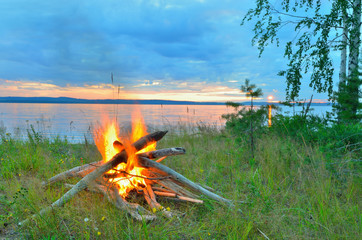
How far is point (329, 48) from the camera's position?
8875mm

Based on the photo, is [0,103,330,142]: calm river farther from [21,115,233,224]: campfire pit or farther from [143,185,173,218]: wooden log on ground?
[143,185,173,218]: wooden log on ground

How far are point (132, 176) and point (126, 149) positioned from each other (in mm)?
384

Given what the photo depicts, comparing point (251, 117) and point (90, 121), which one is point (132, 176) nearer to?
point (90, 121)

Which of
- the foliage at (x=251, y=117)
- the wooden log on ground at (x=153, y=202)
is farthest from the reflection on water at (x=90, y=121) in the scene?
the foliage at (x=251, y=117)

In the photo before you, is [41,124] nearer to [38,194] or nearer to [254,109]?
[38,194]

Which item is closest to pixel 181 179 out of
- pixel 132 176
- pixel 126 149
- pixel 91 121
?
pixel 132 176

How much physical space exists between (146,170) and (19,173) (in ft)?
8.08

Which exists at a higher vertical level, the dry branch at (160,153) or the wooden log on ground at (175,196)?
the dry branch at (160,153)

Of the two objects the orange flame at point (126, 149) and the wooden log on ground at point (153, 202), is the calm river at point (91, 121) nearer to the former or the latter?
the orange flame at point (126, 149)

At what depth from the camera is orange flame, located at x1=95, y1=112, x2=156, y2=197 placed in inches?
125

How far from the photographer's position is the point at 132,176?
121 inches

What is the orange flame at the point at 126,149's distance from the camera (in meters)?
3.16

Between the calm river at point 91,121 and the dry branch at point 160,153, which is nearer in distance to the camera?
the dry branch at point 160,153

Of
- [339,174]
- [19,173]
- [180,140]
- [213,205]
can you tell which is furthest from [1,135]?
[339,174]
